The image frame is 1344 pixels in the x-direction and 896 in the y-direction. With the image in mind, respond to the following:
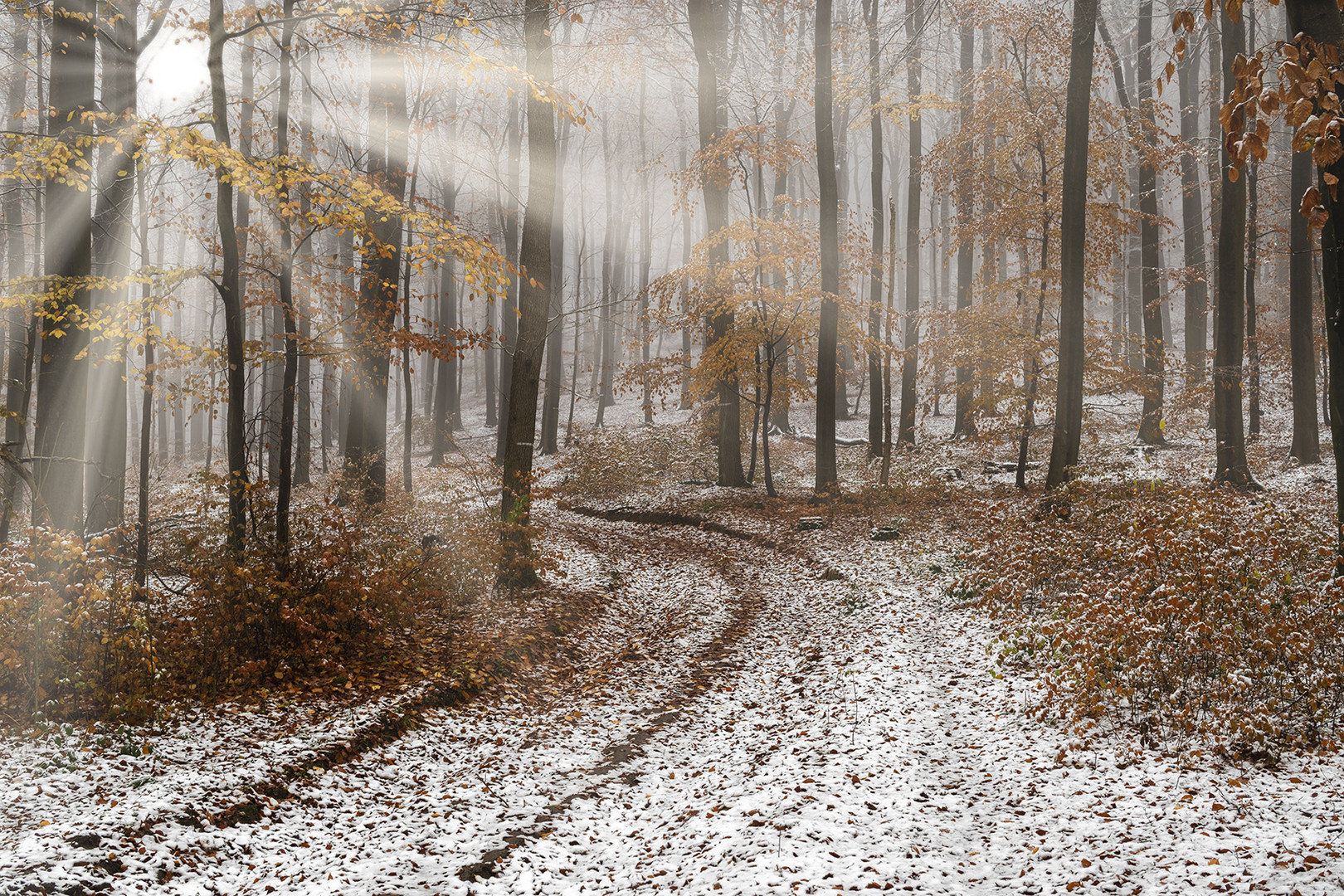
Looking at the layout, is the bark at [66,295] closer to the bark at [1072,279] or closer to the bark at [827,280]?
the bark at [827,280]

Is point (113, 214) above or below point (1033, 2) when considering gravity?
below

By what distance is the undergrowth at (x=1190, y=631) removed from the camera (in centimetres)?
480

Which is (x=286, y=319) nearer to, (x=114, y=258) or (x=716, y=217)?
(x=114, y=258)

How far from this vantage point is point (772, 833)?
4.41m

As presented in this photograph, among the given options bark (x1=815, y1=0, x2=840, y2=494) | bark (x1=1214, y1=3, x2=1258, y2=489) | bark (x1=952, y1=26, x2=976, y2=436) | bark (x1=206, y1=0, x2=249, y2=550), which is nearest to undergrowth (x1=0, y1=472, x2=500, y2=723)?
bark (x1=206, y1=0, x2=249, y2=550)

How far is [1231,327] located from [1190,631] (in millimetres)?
10616

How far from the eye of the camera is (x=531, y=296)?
10375 millimetres

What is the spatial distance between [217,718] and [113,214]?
353 inches

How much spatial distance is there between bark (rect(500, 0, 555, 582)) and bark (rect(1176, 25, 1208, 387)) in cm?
1333

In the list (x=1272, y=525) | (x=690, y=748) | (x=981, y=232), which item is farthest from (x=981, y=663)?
(x=981, y=232)

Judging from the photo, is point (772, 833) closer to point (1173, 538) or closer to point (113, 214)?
point (1173, 538)

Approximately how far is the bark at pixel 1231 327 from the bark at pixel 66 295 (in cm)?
1739

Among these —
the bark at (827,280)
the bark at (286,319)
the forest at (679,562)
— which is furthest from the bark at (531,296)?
the bark at (827,280)

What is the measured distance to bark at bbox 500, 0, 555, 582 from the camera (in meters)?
10.1
